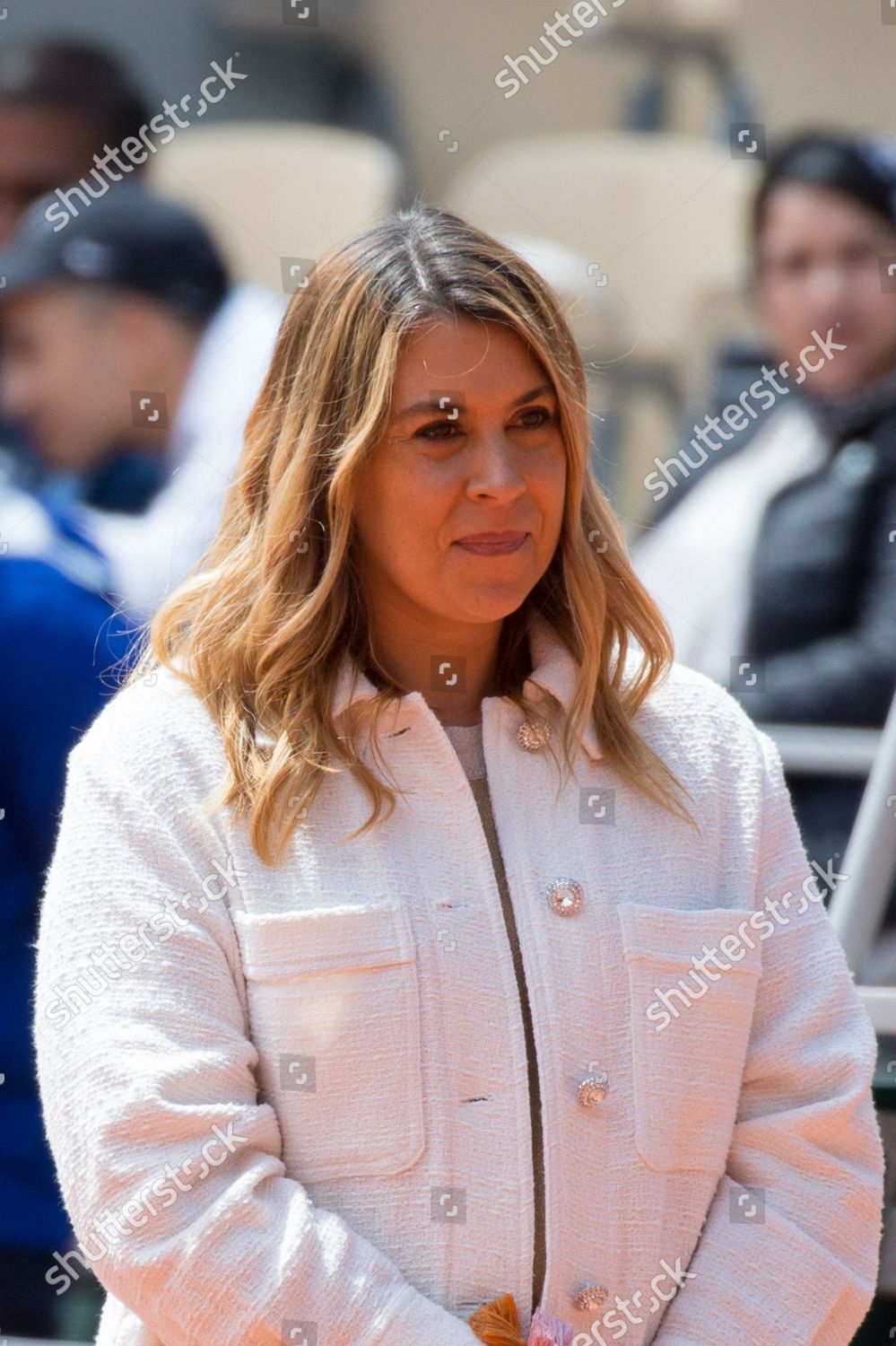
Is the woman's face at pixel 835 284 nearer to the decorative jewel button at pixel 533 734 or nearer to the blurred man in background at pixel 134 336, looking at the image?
the blurred man in background at pixel 134 336

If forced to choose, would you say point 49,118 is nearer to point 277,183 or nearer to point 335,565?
point 277,183

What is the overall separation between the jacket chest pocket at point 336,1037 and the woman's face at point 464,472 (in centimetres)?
32

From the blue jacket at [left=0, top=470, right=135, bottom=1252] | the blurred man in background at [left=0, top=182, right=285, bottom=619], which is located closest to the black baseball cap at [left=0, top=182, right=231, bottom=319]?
the blurred man in background at [left=0, top=182, right=285, bottom=619]

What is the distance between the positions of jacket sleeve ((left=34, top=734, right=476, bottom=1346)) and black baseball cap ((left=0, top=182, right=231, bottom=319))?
86.6 inches

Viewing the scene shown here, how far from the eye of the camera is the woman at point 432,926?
1481 millimetres

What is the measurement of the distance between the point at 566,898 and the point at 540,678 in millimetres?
235

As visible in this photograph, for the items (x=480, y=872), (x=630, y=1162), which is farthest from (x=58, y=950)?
(x=630, y=1162)

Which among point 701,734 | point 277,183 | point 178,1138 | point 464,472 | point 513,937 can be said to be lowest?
point 178,1138

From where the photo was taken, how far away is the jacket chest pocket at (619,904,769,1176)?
62.1 inches

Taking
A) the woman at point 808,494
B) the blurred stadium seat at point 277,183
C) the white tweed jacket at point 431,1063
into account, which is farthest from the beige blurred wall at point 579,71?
the white tweed jacket at point 431,1063

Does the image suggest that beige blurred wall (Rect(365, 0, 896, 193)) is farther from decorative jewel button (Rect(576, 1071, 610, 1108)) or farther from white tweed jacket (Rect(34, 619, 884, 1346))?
→ decorative jewel button (Rect(576, 1071, 610, 1108))

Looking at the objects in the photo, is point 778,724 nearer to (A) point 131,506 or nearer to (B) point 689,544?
(B) point 689,544

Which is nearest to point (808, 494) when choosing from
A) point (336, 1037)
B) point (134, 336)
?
point (134, 336)

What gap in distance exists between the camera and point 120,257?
3529 millimetres
